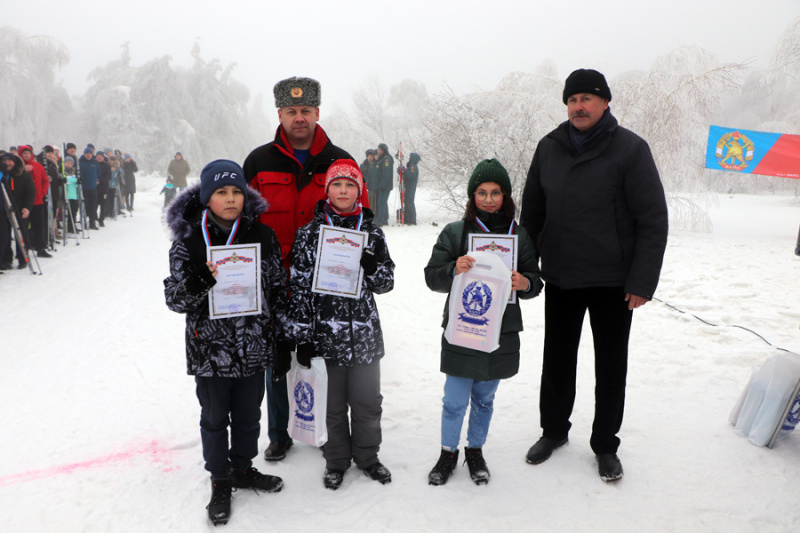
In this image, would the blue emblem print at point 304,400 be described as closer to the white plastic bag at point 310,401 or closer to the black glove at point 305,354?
the white plastic bag at point 310,401

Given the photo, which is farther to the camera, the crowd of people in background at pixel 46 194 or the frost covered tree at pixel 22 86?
the frost covered tree at pixel 22 86

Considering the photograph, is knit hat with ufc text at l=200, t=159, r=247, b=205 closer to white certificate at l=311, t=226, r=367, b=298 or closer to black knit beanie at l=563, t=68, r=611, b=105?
white certificate at l=311, t=226, r=367, b=298

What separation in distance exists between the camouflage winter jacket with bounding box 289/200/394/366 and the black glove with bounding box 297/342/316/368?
3cm

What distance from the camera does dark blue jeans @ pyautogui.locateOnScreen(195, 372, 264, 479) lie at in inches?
99.5

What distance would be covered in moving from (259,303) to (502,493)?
64.0 inches

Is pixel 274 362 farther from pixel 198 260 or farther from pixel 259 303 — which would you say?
pixel 198 260

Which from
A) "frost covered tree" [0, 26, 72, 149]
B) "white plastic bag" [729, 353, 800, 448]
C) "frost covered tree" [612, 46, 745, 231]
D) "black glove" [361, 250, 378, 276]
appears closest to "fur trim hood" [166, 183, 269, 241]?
"black glove" [361, 250, 378, 276]

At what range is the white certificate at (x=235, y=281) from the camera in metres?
2.39

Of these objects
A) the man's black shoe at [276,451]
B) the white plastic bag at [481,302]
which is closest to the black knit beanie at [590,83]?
the white plastic bag at [481,302]

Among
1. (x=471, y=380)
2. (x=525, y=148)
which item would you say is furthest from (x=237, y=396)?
(x=525, y=148)

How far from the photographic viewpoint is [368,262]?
260cm

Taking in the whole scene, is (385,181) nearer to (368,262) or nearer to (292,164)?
(292,164)

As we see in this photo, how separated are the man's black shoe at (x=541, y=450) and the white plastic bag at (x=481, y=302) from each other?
2.69 ft

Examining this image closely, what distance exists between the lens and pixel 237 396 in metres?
2.62
